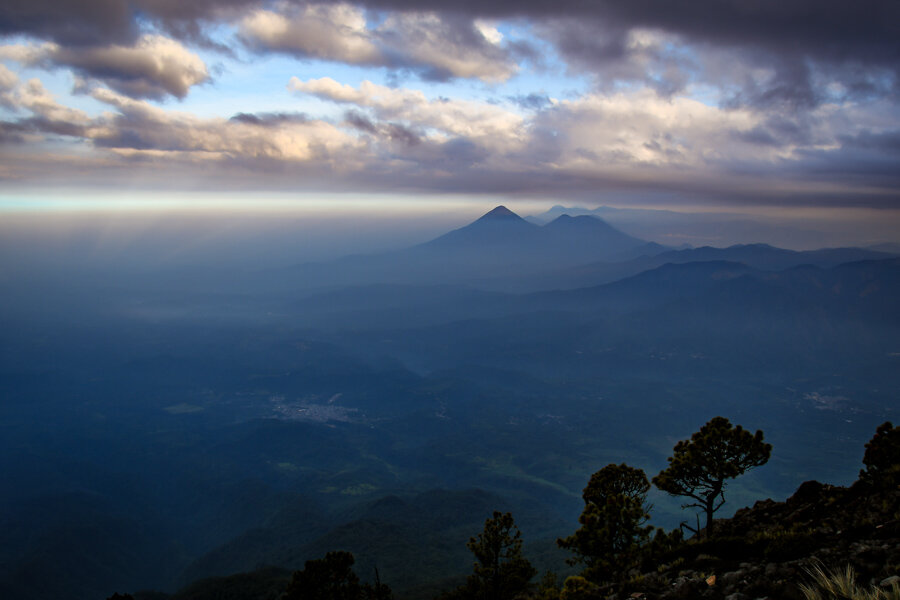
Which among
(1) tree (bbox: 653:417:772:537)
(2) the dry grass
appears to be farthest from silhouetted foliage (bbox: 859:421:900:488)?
(2) the dry grass

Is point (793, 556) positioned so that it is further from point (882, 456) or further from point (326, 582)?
point (326, 582)

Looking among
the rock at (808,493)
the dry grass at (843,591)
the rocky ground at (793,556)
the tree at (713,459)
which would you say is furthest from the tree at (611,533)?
the dry grass at (843,591)

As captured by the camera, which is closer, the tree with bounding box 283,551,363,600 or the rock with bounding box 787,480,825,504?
the rock with bounding box 787,480,825,504

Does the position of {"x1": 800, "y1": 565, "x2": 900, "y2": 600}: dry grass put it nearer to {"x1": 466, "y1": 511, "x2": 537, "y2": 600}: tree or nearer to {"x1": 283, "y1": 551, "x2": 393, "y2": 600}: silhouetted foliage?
{"x1": 466, "y1": 511, "x2": 537, "y2": 600}: tree

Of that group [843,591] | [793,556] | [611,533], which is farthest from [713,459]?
[843,591]

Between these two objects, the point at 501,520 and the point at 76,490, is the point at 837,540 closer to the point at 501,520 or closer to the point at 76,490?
the point at 501,520
